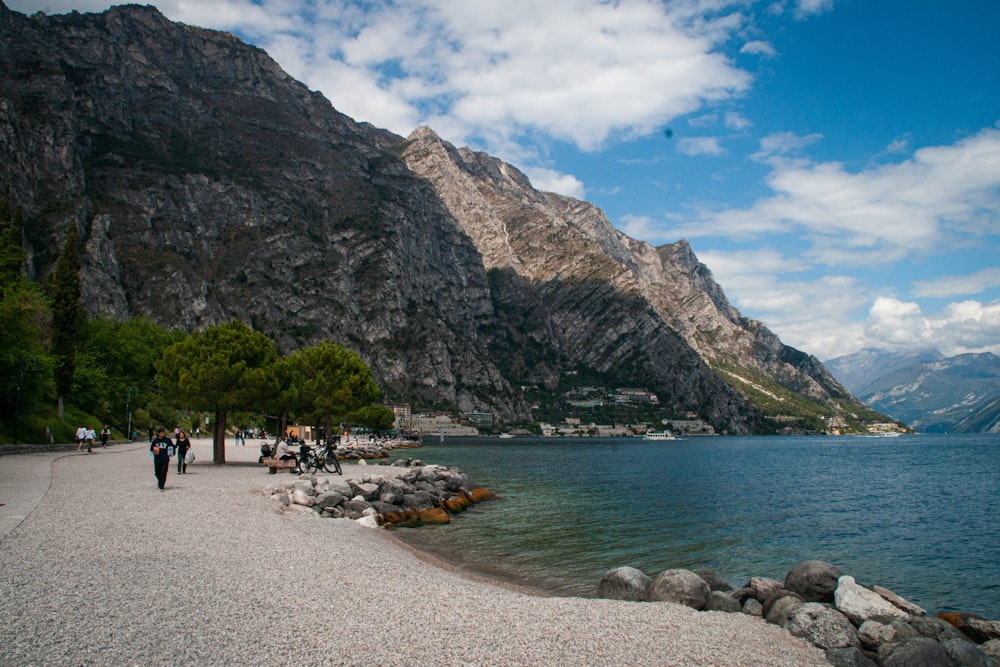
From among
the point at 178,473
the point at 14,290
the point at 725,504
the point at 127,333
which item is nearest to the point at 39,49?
the point at 127,333

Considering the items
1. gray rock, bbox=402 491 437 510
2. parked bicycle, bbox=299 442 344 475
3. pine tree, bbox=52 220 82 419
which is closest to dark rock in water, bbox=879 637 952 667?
gray rock, bbox=402 491 437 510

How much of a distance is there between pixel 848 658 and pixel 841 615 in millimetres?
1438

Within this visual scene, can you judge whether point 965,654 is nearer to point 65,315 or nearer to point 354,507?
point 354,507

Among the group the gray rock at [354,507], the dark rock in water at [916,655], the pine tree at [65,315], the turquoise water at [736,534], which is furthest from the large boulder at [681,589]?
the pine tree at [65,315]

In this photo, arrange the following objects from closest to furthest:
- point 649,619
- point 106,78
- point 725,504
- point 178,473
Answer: point 649,619, point 178,473, point 725,504, point 106,78

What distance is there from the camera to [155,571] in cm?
1245

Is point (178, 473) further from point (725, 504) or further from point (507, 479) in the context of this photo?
point (725, 504)

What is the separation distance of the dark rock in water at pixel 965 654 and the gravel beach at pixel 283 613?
2.26 m

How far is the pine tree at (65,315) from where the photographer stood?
181ft

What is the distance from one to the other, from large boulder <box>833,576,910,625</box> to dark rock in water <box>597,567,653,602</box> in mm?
4079

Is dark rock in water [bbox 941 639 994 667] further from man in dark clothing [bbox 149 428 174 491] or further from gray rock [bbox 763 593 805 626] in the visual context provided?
man in dark clothing [bbox 149 428 174 491]

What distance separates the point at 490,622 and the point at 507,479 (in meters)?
43.8

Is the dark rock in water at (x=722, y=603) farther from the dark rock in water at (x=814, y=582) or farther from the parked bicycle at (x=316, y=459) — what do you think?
the parked bicycle at (x=316, y=459)

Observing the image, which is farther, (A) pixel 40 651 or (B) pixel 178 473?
(B) pixel 178 473
